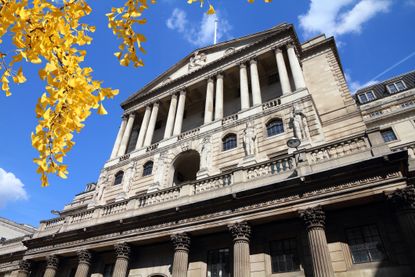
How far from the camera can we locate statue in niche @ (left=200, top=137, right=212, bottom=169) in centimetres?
2253

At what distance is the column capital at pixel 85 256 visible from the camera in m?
19.7

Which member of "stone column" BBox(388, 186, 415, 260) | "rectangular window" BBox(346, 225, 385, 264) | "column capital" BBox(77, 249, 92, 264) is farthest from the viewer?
"column capital" BBox(77, 249, 92, 264)

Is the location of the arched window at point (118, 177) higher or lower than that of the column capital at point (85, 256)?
higher

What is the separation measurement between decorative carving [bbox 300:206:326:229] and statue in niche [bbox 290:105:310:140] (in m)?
6.79

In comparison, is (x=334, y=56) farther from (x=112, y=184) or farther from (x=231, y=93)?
(x=112, y=184)

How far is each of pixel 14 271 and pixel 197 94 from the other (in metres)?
25.4

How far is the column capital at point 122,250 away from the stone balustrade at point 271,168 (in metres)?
9.32

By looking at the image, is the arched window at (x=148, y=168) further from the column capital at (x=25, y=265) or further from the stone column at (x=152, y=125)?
the column capital at (x=25, y=265)

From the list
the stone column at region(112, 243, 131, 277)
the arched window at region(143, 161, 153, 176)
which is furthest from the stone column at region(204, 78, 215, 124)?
the stone column at region(112, 243, 131, 277)

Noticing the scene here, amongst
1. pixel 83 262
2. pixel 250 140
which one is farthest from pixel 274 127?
pixel 83 262

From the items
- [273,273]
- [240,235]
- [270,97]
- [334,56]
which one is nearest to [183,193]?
[240,235]

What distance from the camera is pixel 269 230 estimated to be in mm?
15547

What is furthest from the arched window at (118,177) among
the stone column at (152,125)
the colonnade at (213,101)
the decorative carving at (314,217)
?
the decorative carving at (314,217)

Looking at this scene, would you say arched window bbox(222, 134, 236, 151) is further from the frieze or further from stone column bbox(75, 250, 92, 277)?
stone column bbox(75, 250, 92, 277)
